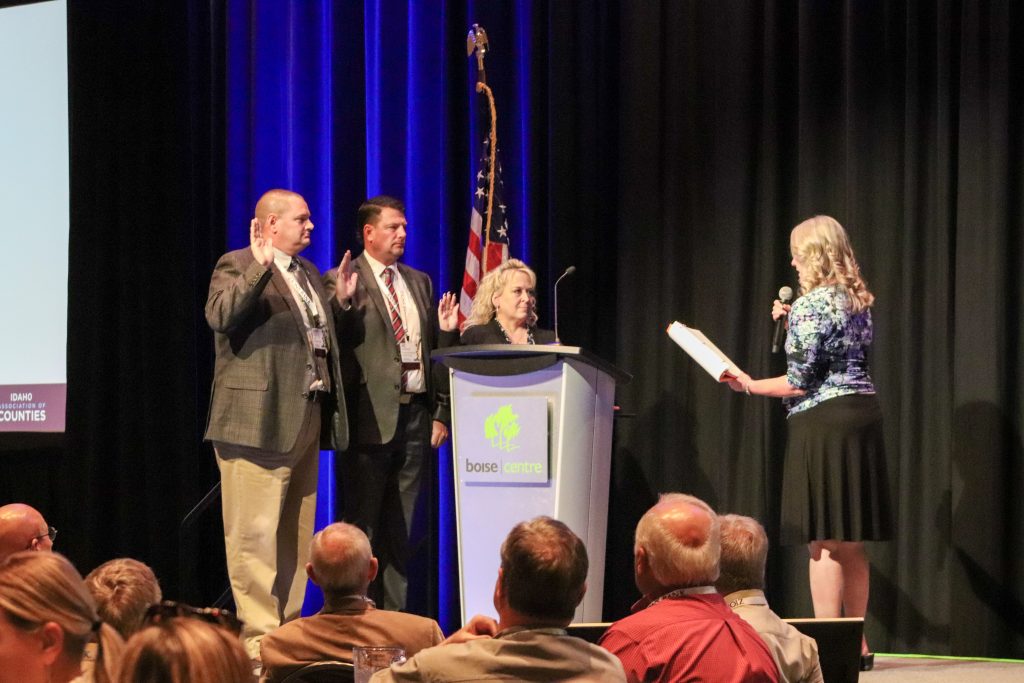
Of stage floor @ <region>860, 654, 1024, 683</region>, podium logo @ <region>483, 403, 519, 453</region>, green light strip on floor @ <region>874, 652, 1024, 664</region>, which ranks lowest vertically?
green light strip on floor @ <region>874, 652, 1024, 664</region>

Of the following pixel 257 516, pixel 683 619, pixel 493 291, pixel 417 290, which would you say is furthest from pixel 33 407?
pixel 683 619

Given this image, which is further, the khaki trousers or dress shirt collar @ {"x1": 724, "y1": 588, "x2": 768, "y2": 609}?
the khaki trousers

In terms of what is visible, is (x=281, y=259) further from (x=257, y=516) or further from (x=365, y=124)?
(x=365, y=124)

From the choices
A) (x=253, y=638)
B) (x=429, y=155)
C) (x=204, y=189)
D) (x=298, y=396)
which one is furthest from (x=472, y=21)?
(x=253, y=638)

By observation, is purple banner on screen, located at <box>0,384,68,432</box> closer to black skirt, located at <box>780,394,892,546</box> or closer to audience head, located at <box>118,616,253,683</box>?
black skirt, located at <box>780,394,892,546</box>

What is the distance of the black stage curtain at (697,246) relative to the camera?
5.11 meters

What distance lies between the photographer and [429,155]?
637cm

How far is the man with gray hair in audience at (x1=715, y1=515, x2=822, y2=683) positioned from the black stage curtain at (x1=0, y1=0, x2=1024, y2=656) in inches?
107

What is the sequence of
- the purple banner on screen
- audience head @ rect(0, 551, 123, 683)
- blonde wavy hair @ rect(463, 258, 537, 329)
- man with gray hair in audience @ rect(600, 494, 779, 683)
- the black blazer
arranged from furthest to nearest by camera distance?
the purple banner on screen
blonde wavy hair @ rect(463, 258, 537, 329)
the black blazer
man with gray hair in audience @ rect(600, 494, 779, 683)
audience head @ rect(0, 551, 123, 683)

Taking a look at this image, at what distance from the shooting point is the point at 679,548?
2.42 metres

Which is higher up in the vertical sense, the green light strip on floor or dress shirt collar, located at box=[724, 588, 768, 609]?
dress shirt collar, located at box=[724, 588, 768, 609]

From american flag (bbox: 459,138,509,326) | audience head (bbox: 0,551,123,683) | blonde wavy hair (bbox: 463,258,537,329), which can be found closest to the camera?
audience head (bbox: 0,551,123,683)

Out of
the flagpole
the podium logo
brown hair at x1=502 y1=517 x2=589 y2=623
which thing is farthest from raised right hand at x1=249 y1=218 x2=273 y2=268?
brown hair at x1=502 y1=517 x2=589 y2=623

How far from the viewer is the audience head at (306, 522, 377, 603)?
2.83m
